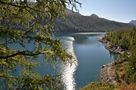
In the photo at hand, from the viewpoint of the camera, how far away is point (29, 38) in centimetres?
1160

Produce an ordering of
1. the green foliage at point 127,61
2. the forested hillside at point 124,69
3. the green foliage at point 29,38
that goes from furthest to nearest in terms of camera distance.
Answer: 1. the green foliage at point 127,61
2. the forested hillside at point 124,69
3. the green foliage at point 29,38

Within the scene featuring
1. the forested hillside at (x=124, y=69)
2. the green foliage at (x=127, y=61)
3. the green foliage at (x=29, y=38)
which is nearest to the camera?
the green foliage at (x=29, y=38)

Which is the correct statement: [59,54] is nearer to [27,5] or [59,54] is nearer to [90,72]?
[27,5]

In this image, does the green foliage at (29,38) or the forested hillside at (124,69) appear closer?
the green foliage at (29,38)

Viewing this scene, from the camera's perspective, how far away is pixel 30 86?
1140 cm

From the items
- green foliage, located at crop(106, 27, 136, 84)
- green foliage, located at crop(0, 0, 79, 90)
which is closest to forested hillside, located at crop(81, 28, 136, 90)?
green foliage, located at crop(106, 27, 136, 84)

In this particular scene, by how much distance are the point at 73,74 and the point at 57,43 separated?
89140 millimetres

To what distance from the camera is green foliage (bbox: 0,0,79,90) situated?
11.5 metres

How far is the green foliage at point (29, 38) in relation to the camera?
11.5 meters

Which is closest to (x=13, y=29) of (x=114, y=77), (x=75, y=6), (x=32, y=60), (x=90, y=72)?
(x=32, y=60)

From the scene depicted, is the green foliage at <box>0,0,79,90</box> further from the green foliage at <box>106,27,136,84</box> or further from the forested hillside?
the green foliage at <box>106,27,136,84</box>

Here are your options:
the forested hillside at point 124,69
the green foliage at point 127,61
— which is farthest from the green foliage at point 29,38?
the green foliage at point 127,61

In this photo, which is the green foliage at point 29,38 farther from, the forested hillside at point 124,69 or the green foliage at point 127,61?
the green foliage at point 127,61

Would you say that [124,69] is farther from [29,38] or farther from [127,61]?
[29,38]
